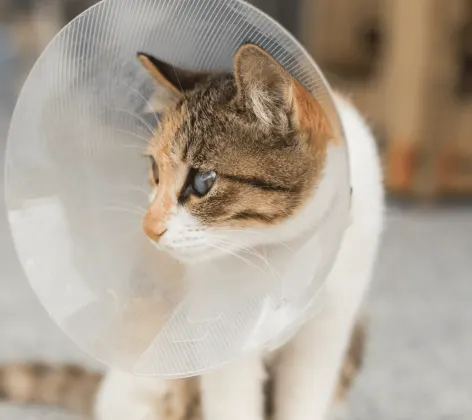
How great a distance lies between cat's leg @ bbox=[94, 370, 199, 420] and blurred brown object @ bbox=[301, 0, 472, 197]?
3.72 feet

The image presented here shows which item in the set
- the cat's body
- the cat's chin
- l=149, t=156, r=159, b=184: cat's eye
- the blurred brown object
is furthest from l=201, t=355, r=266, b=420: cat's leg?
the blurred brown object

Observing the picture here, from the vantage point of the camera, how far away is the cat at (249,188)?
822mm

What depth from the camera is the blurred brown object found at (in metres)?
1.99

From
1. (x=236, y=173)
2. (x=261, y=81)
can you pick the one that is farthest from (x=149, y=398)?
(x=261, y=81)

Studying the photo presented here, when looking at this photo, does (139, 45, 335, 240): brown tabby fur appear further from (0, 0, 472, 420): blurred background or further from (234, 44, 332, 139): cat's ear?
(0, 0, 472, 420): blurred background

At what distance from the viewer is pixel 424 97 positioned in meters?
2.03

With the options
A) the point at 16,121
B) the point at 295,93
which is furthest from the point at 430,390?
the point at 16,121

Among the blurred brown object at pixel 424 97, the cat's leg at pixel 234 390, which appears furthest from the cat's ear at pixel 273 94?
the blurred brown object at pixel 424 97

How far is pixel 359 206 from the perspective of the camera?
0.95 meters

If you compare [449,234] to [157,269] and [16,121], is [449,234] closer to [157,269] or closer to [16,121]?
[157,269]

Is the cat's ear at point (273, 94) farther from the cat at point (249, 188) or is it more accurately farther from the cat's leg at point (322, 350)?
the cat's leg at point (322, 350)

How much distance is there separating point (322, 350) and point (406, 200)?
1.28 m

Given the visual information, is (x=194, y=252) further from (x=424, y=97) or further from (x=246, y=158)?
(x=424, y=97)

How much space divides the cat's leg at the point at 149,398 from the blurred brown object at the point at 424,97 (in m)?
1.13
